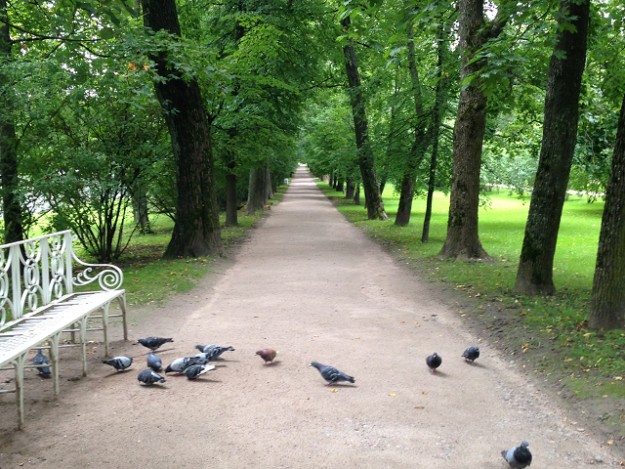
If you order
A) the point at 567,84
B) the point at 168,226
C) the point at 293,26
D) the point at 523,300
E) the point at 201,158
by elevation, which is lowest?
the point at 168,226

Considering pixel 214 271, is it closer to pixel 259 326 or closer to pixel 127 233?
pixel 259 326

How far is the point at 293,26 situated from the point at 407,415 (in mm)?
16586

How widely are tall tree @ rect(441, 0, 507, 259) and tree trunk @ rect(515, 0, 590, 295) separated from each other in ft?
11.2

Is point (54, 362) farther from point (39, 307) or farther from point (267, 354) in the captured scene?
point (267, 354)

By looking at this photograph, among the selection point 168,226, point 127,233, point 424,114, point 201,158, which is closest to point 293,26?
point 424,114

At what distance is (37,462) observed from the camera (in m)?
3.74

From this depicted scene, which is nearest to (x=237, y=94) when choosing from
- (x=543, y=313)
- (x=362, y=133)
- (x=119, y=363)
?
(x=362, y=133)

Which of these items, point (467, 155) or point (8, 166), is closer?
point (8, 166)

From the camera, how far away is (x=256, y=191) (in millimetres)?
31625

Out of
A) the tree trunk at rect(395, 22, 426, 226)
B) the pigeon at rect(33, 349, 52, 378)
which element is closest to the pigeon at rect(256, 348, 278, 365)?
the pigeon at rect(33, 349, 52, 378)

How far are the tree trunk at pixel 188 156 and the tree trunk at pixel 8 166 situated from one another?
9.77 ft

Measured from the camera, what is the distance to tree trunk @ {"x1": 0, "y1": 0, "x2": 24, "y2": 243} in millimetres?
10430

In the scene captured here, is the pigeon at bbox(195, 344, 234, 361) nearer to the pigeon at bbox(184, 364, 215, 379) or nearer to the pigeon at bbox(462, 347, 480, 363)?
the pigeon at bbox(184, 364, 215, 379)

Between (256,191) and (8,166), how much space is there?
20.9 meters
